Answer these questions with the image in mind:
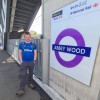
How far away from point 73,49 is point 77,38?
0.25m

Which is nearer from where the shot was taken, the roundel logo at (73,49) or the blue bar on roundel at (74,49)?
the blue bar on roundel at (74,49)

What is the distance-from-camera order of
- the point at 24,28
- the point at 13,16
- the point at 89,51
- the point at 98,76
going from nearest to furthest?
the point at 98,76 → the point at 89,51 → the point at 13,16 → the point at 24,28

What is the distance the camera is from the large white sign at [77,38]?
8.18 ft

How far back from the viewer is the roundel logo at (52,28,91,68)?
2.77 metres

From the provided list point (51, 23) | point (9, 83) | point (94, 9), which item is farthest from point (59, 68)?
point (9, 83)

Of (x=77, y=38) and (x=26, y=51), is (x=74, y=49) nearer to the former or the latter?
(x=77, y=38)

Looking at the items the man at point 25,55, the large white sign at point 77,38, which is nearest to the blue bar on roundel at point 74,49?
the large white sign at point 77,38

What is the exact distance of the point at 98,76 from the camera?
241cm

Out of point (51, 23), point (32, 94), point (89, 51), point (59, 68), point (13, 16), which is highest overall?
point (13, 16)

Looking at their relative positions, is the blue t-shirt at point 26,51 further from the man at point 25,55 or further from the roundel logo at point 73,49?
the roundel logo at point 73,49

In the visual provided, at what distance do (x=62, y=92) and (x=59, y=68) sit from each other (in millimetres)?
547

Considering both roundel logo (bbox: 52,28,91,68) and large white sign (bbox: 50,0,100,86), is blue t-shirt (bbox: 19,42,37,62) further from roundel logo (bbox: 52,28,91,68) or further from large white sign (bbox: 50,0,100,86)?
roundel logo (bbox: 52,28,91,68)

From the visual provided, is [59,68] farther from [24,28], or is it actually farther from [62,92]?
[24,28]

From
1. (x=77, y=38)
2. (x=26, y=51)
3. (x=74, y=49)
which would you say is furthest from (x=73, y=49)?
(x=26, y=51)
